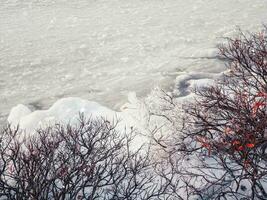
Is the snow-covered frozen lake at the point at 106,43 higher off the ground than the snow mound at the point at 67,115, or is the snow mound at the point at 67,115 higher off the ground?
the snow-covered frozen lake at the point at 106,43

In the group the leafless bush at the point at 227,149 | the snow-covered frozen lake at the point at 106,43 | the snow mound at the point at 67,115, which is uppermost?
the snow-covered frozen lake at the point at 106,43

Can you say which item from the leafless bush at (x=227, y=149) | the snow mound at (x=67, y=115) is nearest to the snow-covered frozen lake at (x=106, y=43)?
the snow mound at (x=67, y=115)

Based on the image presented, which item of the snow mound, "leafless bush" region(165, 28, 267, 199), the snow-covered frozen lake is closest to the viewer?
"leafless bush" region(165, 28, 267, 199)

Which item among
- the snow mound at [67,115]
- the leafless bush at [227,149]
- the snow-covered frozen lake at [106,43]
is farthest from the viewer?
the snow-covered frozen lake at [106,43]

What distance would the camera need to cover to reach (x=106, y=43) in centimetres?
2700

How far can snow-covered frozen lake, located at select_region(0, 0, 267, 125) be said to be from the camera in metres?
20.6

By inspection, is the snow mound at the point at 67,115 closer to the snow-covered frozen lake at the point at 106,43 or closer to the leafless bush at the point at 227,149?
the snow-covered frozen lake at the point at 106,43

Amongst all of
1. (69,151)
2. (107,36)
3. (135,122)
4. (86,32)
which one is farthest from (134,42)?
(69,151)

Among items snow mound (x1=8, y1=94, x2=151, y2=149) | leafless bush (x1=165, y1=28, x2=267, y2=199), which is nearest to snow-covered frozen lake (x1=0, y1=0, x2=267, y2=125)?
snow mound (x1=8, y1=94, x2=151, y2=149)

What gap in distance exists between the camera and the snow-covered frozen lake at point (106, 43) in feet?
67.7

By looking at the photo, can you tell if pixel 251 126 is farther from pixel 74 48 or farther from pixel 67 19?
pixel 67 19

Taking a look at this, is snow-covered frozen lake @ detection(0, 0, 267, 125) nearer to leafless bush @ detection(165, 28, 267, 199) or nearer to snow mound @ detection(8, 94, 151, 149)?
snow mound @ detection(8, 94, 151, 149)

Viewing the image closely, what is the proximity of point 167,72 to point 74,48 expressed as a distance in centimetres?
706

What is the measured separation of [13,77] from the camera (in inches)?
867
